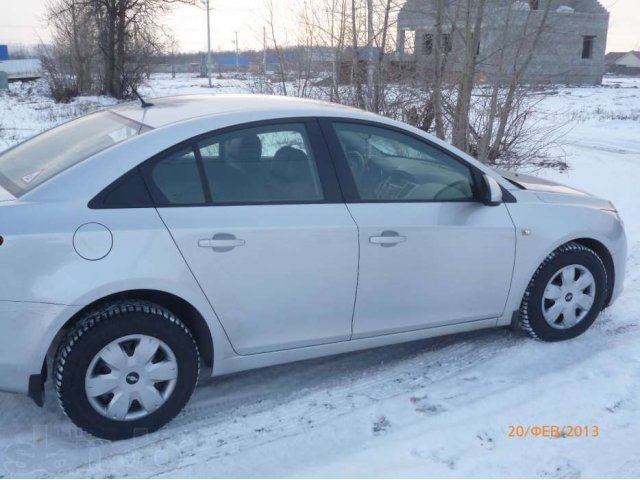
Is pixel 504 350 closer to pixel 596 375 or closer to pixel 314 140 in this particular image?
pixel 596 375

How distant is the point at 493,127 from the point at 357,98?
2034 mm

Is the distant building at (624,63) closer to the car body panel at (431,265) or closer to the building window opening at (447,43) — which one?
the building window opening at (447,43)

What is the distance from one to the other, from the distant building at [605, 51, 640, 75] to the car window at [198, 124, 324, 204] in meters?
83.1

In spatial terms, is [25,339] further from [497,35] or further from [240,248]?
[497,35]

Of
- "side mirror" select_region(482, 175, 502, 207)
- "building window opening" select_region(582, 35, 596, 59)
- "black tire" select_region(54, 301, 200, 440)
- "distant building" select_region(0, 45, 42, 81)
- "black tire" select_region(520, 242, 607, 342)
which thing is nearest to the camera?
"black tire" select_region(54, 301, 200, 440)

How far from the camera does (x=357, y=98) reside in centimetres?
962

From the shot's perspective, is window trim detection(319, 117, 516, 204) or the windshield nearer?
the windshield

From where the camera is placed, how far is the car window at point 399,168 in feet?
11.8

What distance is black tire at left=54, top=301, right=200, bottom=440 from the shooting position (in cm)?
294

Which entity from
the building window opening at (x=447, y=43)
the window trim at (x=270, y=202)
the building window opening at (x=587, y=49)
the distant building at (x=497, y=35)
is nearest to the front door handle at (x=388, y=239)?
the window trim at (x=270, y=202)

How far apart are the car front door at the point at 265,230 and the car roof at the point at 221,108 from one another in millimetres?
109

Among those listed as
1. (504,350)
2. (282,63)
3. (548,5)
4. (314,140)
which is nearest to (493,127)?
(548,5)

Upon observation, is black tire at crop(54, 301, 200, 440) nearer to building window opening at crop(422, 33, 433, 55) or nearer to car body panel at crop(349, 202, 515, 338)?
car body panel at crop(349, 202, 515, 338)

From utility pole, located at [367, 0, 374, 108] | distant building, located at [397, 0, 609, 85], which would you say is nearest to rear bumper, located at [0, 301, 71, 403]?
distant building, located at [397, 0, 609, 85]
